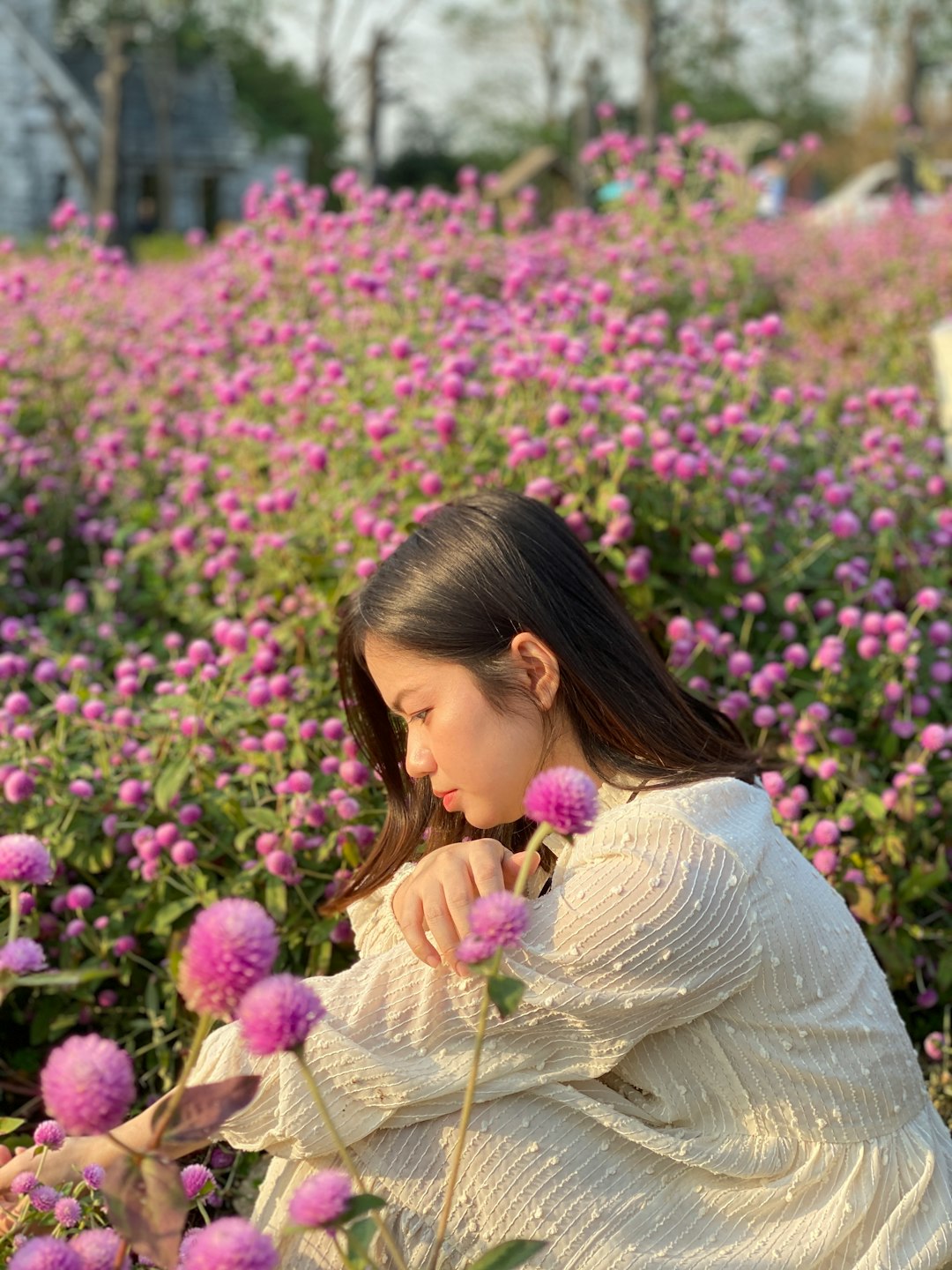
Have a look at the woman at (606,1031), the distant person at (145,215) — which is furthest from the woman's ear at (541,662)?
the distant person at (145,215)

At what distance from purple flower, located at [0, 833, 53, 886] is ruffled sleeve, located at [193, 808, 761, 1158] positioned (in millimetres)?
467

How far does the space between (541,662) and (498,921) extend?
748mm

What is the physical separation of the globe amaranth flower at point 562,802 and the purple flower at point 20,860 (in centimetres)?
38

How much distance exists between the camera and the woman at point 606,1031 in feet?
4.90

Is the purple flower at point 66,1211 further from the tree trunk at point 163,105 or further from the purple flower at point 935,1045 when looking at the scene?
the tree trunk at point 163,105

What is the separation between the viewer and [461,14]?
156 feet

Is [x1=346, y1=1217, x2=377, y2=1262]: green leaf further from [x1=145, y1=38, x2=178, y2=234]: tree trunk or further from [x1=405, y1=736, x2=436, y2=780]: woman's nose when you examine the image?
[x1=145, y1=38, x2=178, y2=234]: tree trunk

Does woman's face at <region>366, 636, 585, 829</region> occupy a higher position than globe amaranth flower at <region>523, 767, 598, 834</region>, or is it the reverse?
globe amaranth flower at <region>523, 767, 598, 834</region>

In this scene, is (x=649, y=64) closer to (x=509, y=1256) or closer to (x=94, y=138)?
(x=94, y=138)

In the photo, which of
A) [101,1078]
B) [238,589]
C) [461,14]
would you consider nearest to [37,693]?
[238,589]

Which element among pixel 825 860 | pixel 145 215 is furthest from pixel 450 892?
pixel 145 215

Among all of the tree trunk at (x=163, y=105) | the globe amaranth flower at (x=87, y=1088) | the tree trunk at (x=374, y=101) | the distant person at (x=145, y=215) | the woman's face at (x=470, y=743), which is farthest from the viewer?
the distant person at (x=145, y=215)

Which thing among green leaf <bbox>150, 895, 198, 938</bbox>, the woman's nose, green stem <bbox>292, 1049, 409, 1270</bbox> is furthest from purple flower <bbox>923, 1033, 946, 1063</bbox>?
green stem <bbox>292, 1049, 409, 1270</bbox>

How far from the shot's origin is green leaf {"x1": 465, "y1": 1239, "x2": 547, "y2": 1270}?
102 centimetres
